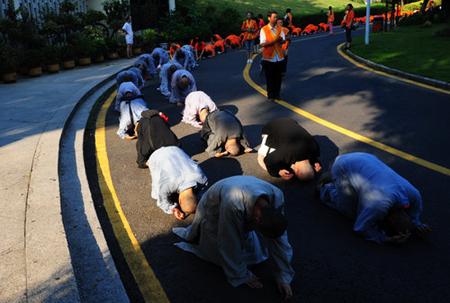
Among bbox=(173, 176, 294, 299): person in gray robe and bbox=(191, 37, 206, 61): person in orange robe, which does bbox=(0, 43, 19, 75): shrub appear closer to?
bbox=(191, 37, 206, 61): person in orange robe

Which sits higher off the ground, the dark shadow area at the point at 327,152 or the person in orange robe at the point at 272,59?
the person in orange robe at the point at 272,59

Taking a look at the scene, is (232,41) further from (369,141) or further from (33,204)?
(33,204)

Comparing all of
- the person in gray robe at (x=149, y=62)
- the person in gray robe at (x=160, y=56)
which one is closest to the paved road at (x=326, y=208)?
the person in gray robe at (x=149, y=62)

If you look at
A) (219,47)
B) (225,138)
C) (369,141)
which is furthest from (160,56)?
(369,141)

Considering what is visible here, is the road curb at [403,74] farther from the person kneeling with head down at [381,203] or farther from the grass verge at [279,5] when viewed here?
the grass verge at [279,5]

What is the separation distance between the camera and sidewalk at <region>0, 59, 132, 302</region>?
3540mm

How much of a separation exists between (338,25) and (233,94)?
32.8 m

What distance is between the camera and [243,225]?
3.64 m

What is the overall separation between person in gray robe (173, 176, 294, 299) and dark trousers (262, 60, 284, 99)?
6611mm

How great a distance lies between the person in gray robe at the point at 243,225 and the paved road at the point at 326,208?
0.15 metres

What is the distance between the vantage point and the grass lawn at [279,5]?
123ft

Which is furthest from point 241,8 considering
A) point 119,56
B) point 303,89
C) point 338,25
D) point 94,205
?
point 94,205

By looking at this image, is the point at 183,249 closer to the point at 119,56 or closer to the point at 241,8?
the point at 119,56

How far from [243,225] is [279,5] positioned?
44.6 metres
